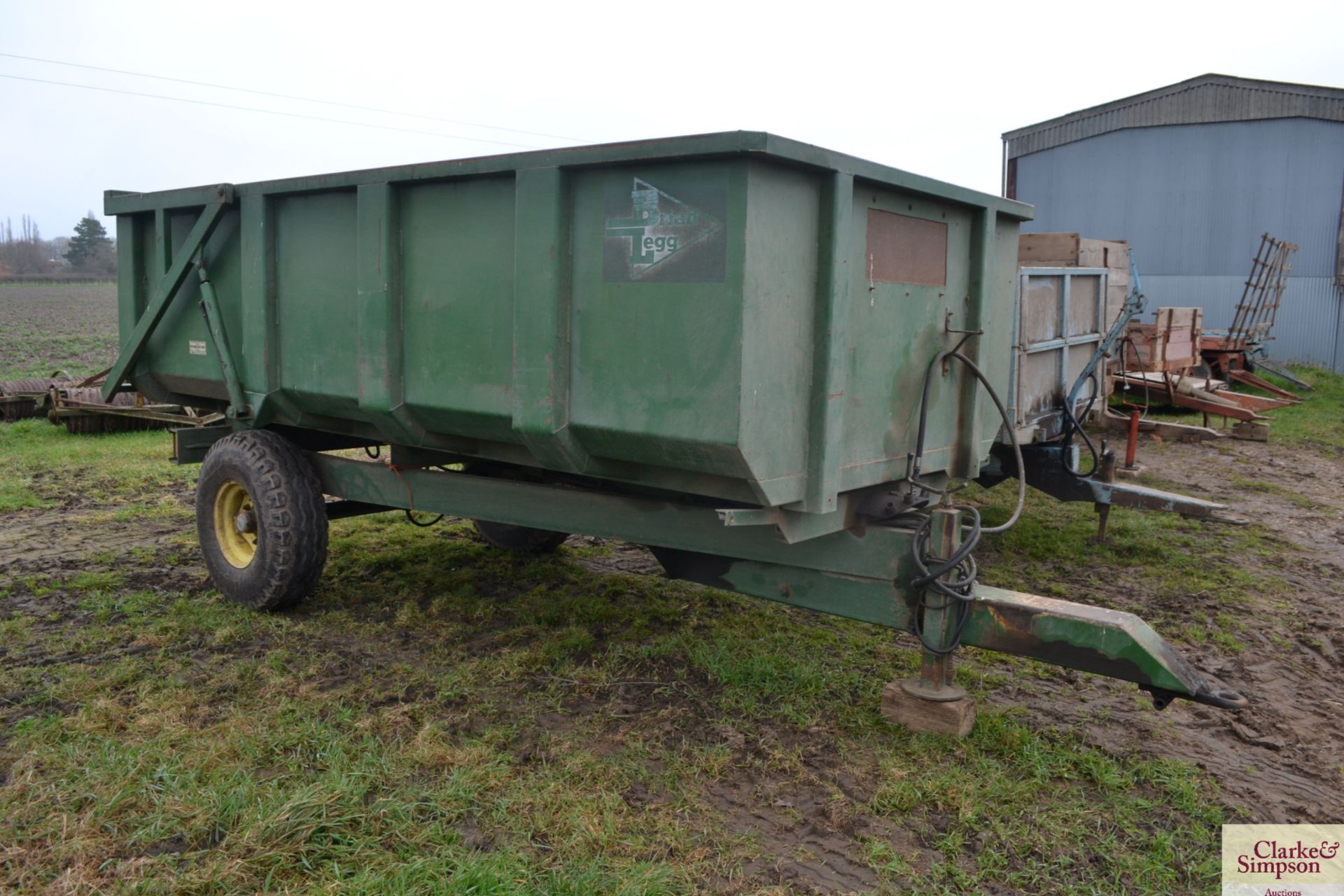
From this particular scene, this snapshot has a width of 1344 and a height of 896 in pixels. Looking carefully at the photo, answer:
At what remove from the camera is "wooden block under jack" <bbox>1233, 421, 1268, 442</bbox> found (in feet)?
34.1

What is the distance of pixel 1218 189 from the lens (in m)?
18.8

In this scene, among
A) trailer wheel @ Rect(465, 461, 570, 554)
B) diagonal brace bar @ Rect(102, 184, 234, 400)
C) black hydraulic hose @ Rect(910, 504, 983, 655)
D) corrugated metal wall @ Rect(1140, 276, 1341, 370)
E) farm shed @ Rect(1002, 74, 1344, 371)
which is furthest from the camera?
corrugated metal wall @ Rect(1140, 276, 1341, 370)

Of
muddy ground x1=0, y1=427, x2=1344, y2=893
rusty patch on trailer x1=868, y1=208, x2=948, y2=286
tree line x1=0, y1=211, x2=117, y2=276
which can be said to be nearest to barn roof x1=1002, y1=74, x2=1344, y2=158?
muddy ground x1=0, y1=427, x2=1344, y2=893

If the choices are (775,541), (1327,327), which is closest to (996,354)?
(775,541)

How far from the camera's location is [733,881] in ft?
9.16

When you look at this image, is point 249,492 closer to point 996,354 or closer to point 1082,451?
point 996,354

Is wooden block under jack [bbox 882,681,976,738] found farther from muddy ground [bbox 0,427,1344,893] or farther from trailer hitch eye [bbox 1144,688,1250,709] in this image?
trailer hitch eye [bbox 1144,688,1250,709]

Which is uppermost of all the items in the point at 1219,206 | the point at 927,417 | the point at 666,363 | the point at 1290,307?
the point at 1219,206

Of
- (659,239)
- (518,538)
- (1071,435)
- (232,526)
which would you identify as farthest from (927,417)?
(232,526)

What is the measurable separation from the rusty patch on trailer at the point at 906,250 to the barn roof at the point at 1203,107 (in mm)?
17654

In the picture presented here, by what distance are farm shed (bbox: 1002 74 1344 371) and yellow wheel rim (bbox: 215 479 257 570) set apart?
59.9 feet

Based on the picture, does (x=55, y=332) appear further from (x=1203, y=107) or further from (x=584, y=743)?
(x=584, y=743)

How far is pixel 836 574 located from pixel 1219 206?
18.4 metres

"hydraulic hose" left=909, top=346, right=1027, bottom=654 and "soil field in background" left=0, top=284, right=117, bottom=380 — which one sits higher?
"soil field in background" left=0, top=284, right=117, bottom=380
